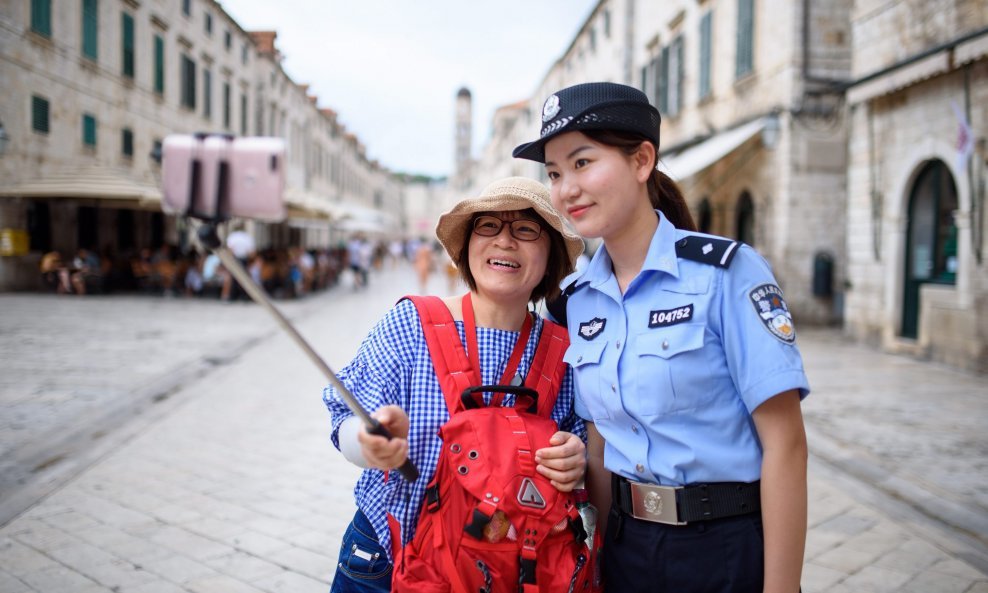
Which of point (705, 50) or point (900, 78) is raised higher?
point (705, 50)

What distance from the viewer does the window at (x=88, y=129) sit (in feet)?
59.4

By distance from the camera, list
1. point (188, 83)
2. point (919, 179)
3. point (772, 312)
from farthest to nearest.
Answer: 1. point (188, 83)
2. point (919, 179)
3. point (772, 312)

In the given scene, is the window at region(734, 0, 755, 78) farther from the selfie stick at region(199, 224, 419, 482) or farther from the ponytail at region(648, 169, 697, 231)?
the selfie stick at region(199, 224, 419, 482)

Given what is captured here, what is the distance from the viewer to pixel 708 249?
1616mm

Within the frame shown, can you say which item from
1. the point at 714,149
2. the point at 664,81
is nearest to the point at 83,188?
the point at 714,149

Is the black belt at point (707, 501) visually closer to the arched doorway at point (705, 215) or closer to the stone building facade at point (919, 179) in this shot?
the stone building facade at point (919, 179)

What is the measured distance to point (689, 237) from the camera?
169 centimetres

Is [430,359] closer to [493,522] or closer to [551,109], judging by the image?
[493,522]

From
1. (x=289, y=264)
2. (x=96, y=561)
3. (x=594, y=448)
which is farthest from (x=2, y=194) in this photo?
(x=594, y=448)

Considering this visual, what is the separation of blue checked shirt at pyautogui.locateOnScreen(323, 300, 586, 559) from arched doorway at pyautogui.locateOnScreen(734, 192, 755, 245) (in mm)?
14007

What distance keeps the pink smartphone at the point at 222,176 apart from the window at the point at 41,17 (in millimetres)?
18406

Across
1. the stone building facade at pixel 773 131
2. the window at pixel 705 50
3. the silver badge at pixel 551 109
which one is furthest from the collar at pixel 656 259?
the window at pixel 705 50

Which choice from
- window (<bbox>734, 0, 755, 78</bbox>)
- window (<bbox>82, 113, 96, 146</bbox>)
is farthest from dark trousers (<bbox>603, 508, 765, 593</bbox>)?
window (<bbox>82, 113, 96, 146</bbox>)

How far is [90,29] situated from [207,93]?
786cm
